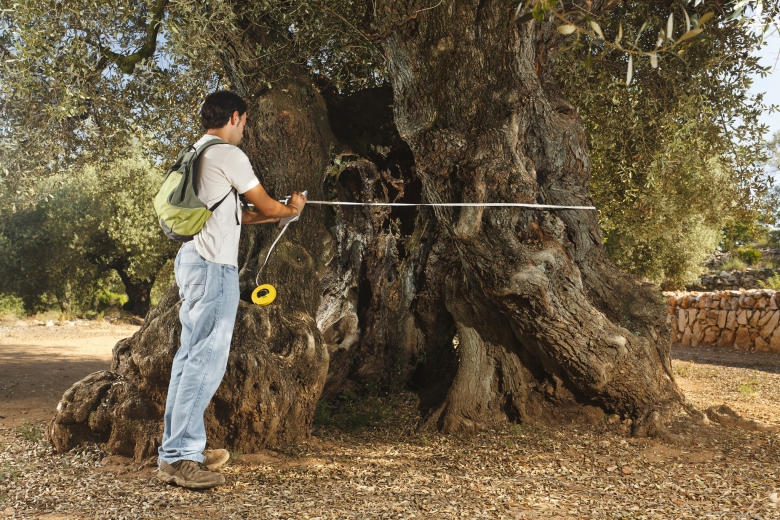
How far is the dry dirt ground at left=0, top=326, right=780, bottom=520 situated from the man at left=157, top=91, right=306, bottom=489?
0.70ft

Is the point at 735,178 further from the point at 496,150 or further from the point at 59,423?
the point at 59,423

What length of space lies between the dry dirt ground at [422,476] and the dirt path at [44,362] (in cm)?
78

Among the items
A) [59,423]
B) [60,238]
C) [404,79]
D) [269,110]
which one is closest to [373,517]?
[59,423]

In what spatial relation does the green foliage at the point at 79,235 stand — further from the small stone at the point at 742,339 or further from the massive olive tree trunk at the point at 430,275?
the small stone at the point at 742,339

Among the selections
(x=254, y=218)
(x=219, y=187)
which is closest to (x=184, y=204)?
(x=219, y=187)

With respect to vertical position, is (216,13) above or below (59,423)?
above

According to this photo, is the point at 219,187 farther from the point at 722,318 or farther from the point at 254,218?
the point at 722,318

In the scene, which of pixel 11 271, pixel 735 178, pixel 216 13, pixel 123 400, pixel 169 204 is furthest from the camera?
pixel 11 271

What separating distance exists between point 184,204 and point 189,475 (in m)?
1.65

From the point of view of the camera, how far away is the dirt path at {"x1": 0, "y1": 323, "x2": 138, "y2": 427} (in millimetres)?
7211

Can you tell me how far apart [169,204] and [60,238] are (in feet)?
62.7

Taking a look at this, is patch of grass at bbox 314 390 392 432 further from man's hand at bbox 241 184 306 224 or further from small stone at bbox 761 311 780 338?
small stone at bbox 761 311 780 338

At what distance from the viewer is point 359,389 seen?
21.5ft

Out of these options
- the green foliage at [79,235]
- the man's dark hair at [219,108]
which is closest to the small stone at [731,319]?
the man's dark hair at [219,108]
